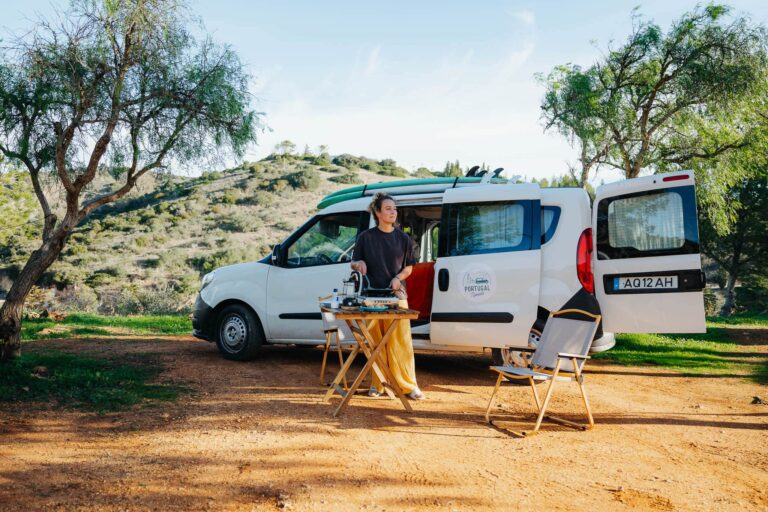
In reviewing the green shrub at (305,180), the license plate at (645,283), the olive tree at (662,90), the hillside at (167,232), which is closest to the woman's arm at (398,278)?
the license plate at (645,283)

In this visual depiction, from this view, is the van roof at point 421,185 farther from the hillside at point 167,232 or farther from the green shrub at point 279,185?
the green shrub at point 279,185

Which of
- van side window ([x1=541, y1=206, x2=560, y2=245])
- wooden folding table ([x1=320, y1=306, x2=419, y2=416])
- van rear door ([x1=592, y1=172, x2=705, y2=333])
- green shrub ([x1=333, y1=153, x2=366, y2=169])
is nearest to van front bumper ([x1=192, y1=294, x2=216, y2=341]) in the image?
wooden folding table ([x1=320, y1=306, x2=419, y2=416])

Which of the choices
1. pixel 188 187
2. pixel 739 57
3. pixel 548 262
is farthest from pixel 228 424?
pixel 188 187

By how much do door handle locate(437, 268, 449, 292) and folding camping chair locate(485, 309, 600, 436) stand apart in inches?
52.5

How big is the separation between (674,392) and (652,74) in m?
7.80

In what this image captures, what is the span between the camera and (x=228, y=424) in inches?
202

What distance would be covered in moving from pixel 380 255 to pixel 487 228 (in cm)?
162

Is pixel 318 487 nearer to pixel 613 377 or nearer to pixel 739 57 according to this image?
pixel 613 377

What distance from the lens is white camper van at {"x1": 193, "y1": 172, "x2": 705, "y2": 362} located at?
641 cm

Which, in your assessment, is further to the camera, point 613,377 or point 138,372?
point 613,377

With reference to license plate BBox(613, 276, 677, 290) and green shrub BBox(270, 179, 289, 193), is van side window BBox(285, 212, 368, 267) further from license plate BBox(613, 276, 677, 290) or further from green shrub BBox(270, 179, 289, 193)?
green shrub BBox(270, 179, 289, 193)

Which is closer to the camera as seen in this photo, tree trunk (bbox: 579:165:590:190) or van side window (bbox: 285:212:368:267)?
van side window (bbox: 285:212:368:267)

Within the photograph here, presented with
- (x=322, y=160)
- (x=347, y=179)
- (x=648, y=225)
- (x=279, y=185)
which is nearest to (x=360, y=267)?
(x=648, y=225)

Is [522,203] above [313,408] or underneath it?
above
